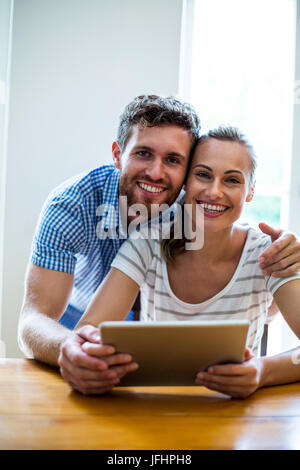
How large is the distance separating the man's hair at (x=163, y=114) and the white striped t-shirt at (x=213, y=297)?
16.0 inches

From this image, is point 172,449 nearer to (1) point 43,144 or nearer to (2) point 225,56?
(1) point 43,144

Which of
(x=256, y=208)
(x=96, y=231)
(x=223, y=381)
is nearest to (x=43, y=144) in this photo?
(x=96, y=231)

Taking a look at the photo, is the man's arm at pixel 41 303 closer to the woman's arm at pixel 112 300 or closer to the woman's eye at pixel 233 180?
the woman's arm at pixel 112 300

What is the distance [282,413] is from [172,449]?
28cm

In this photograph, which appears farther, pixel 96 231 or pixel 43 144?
pixel 43 144

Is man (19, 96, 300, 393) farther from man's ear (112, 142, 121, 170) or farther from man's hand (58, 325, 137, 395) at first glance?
man's hand (58, 325, 137, 395)

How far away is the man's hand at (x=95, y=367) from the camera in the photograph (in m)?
0.92

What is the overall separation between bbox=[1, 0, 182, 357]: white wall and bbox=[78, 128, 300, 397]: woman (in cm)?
140

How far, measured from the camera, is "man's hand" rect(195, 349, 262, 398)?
37.0 inches

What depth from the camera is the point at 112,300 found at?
1.30 metres

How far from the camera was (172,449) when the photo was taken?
0.72 m

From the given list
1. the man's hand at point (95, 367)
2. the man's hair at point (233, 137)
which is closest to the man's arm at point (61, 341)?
the man's hand at point (95, 367)

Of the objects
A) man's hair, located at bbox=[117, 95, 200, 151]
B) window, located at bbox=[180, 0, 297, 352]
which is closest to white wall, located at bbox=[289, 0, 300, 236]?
window, located at bbox=[180, 0, 297, 352]

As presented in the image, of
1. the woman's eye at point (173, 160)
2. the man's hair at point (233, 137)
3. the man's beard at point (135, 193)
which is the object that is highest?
the man's hair at point (233, 137)
